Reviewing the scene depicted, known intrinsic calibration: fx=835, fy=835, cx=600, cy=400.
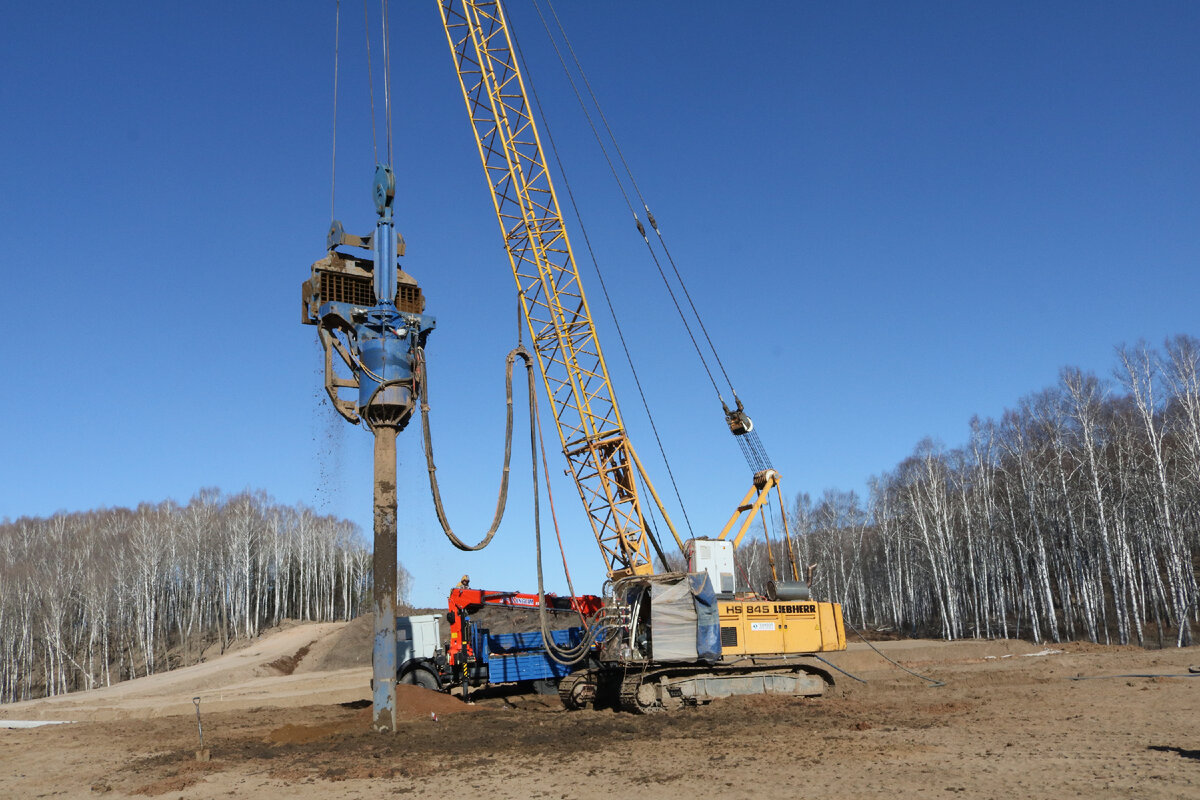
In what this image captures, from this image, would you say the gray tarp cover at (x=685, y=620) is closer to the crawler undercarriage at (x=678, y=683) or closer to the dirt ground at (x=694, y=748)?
the crawler undercarriage at (x=678, y=683)

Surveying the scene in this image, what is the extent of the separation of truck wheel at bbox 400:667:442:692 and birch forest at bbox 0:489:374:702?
42908mm

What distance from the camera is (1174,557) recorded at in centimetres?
3209

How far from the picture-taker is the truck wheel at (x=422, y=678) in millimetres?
21500

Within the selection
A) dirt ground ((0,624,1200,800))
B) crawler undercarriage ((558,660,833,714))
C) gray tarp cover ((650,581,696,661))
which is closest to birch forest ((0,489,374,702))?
dirt ground ((0,624,1200,800))

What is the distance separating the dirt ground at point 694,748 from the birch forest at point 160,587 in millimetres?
42822

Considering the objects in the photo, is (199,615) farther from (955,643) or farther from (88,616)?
(955,643)

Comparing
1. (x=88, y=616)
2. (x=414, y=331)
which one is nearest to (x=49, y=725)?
(x=414, y=331)

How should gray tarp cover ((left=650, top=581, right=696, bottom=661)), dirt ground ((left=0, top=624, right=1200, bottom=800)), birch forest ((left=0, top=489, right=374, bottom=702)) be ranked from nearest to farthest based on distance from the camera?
dirt ground ((left=0, top=624, right=1200, bottom=800)) < gray tarp cover ((left=650, top=581, right=696, bottom=661)) < birch forest ((left=0, top=489, right=374, bottom=702))

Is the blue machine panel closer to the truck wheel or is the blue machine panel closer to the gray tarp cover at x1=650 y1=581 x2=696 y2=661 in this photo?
the truck wheel

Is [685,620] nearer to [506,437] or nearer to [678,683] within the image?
[678,683]

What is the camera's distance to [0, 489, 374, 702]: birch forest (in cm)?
5969

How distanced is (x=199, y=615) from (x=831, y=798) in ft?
216

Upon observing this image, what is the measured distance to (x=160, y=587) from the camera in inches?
2542

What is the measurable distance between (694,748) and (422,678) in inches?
396
